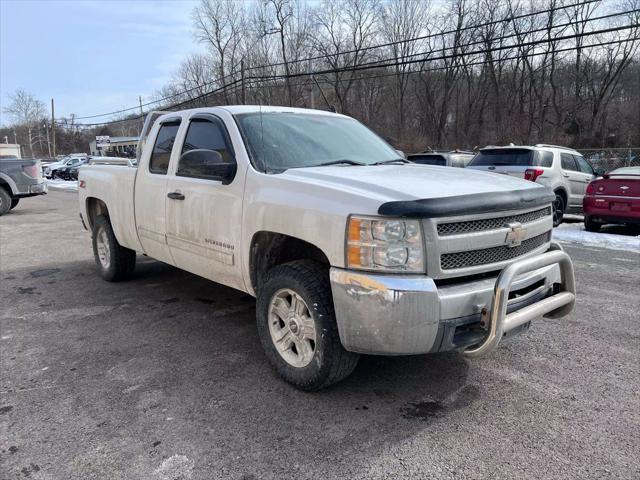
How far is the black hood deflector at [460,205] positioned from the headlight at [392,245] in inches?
2.6

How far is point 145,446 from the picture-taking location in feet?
8.71

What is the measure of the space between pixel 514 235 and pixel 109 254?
4.79 meters

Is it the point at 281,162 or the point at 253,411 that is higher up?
the point at 281,162

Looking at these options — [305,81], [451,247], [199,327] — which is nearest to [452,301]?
[451,247]

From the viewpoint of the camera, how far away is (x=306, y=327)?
125 inches

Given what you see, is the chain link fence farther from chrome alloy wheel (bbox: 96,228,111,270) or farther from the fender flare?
the fender flare

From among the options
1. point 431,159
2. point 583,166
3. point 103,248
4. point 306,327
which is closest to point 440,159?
point 431,159

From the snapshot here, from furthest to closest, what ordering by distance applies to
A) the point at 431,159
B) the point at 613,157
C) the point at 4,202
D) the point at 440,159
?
the point at 613,157 < the point at 4,202 < the point at 431,159 < the point at 440,159

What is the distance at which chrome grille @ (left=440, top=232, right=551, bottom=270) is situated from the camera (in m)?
2.73

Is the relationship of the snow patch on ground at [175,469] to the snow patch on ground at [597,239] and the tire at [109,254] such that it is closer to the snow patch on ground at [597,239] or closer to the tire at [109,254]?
the tire at [109,254]

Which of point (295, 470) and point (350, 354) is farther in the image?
point (350, 354)

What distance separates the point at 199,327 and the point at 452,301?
2.62 m

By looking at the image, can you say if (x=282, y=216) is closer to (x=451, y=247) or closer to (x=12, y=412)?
(x=451, y=247)

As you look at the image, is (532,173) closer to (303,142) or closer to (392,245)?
(303,142)
